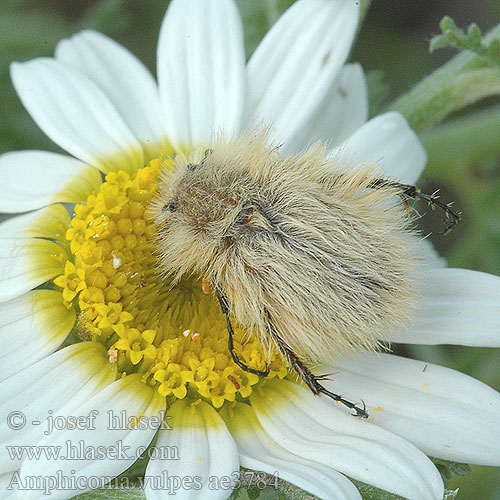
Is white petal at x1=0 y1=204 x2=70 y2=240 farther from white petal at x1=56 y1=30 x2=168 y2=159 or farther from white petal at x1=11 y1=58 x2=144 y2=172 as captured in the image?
white petal at x1=56 y1=30 x2=168 y2=159

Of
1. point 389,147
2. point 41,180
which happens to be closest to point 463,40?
point 389,147

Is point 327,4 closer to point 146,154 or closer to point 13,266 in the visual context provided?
point 146,154

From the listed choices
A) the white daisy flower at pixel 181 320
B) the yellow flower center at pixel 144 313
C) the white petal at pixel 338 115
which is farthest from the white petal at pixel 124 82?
the white petal at pixel 338 115

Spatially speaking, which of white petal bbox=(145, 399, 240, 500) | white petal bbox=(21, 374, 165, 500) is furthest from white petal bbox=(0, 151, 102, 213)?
white petal bbox=(145, 399, 240, 500)

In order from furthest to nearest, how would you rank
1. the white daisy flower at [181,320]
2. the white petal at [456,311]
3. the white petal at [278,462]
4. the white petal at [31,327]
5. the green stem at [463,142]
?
the green stem at [463,142]
the white petal at [456,311]
the white petal at [31,327]
the white daisy flower at [181,320]
the white petal at [278,462]

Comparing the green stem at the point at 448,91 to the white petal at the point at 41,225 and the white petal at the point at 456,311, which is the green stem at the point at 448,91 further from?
the white petal at the point at 41,225

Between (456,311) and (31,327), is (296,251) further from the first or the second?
(31,327)
